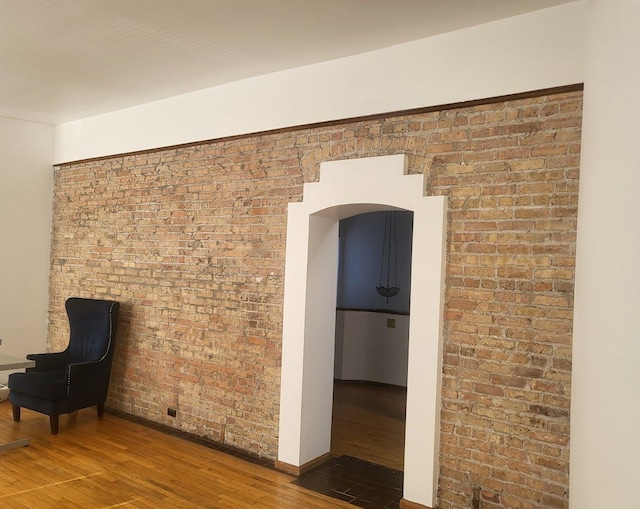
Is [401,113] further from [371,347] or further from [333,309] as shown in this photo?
[371,347]

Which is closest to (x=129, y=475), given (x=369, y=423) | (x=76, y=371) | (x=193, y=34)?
(x=76, y=371)

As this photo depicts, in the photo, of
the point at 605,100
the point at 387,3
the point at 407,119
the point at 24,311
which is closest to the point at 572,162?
the point at 407,119

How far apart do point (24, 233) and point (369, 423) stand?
15.5 feet

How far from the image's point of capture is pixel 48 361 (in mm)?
5922

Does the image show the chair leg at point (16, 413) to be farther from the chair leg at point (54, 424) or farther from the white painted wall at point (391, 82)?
the white painted wall at point (391, 82)

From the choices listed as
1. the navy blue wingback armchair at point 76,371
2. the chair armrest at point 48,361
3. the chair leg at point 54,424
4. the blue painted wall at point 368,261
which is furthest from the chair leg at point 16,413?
the blue painted wall at point 368,261

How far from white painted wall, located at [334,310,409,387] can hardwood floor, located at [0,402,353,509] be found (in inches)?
139

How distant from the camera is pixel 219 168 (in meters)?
5.22

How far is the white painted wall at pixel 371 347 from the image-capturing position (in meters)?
8.03

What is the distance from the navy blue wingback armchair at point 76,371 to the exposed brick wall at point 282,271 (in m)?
0.27

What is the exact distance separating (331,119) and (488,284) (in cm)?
179

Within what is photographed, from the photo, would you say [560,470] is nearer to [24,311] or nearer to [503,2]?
[503,2]

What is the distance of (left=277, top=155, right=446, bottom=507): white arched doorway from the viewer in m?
3.78

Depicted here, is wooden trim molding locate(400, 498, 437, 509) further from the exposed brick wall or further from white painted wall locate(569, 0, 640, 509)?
white painted wall locate(569, 0, 640, 509)
